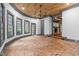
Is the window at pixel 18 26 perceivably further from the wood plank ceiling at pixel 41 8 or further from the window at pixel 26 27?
the wood plank ceiling at pixel 41 8

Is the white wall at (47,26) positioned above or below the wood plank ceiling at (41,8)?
below

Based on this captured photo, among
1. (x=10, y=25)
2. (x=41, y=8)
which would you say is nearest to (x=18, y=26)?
(x=10, y=25)

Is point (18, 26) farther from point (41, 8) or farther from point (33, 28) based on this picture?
point (41, 8)

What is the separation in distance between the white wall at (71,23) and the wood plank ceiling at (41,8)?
17 centimetres

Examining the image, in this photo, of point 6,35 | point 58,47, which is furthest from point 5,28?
point 58,47

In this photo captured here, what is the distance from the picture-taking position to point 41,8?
2611 millimetres

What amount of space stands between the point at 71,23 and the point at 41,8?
2.66ft

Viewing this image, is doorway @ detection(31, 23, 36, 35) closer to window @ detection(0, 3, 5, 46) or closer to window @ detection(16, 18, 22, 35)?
window @ detection(16, 18, 22, 35)

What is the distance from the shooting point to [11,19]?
2508 millimetres

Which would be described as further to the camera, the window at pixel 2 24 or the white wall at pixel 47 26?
the white wall at pixel 47 26

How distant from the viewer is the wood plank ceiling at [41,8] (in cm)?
251

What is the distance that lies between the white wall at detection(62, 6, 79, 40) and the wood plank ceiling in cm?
17

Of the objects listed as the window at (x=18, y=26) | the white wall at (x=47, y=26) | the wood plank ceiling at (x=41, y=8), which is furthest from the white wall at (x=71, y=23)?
the window at (x=18, y=26)

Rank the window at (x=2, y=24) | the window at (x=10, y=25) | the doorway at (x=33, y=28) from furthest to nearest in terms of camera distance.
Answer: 1. the doorway at (x=33, y=28)
2. the window at (x=10, y=25)
3. the window at (x=2, y=24)
